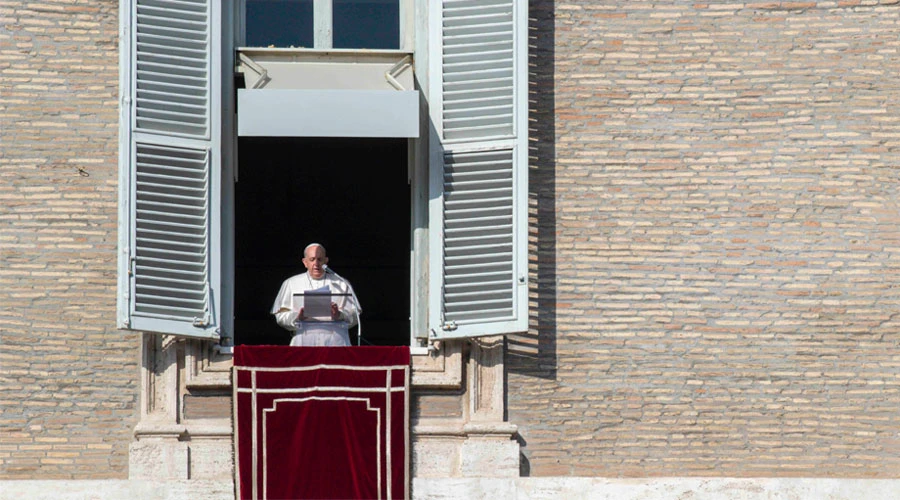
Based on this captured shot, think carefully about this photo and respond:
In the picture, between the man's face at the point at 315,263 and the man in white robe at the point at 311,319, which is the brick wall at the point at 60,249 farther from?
the man's face at the point at 315,263

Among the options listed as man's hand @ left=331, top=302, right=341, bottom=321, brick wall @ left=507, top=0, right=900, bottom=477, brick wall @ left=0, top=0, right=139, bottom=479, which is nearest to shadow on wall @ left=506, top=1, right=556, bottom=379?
brick wall @ left=507, top=0, right=900, bottom=477

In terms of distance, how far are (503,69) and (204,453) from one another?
2.73m

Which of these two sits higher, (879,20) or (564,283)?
(879,20)

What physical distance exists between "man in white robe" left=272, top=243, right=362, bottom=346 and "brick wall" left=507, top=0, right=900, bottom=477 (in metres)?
0.94

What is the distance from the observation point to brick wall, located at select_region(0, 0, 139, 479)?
11.5 meters

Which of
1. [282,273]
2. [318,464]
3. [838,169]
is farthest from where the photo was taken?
[282,273]

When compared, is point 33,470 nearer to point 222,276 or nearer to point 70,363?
point 70,363

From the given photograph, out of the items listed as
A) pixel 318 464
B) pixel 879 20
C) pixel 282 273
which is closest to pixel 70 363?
pixel 318 464

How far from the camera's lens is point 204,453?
37.5 ft

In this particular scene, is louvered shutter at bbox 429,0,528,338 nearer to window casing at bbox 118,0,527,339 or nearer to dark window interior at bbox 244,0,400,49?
window casing at bbox 118,0,527,339

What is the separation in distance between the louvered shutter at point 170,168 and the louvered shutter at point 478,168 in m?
1.24

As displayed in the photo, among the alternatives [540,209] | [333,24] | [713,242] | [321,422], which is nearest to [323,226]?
[333,24]

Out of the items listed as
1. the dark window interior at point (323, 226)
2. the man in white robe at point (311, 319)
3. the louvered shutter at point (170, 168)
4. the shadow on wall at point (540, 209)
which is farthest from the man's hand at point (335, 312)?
the dark window interior at point (323, 226)

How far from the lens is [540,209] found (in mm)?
12008
